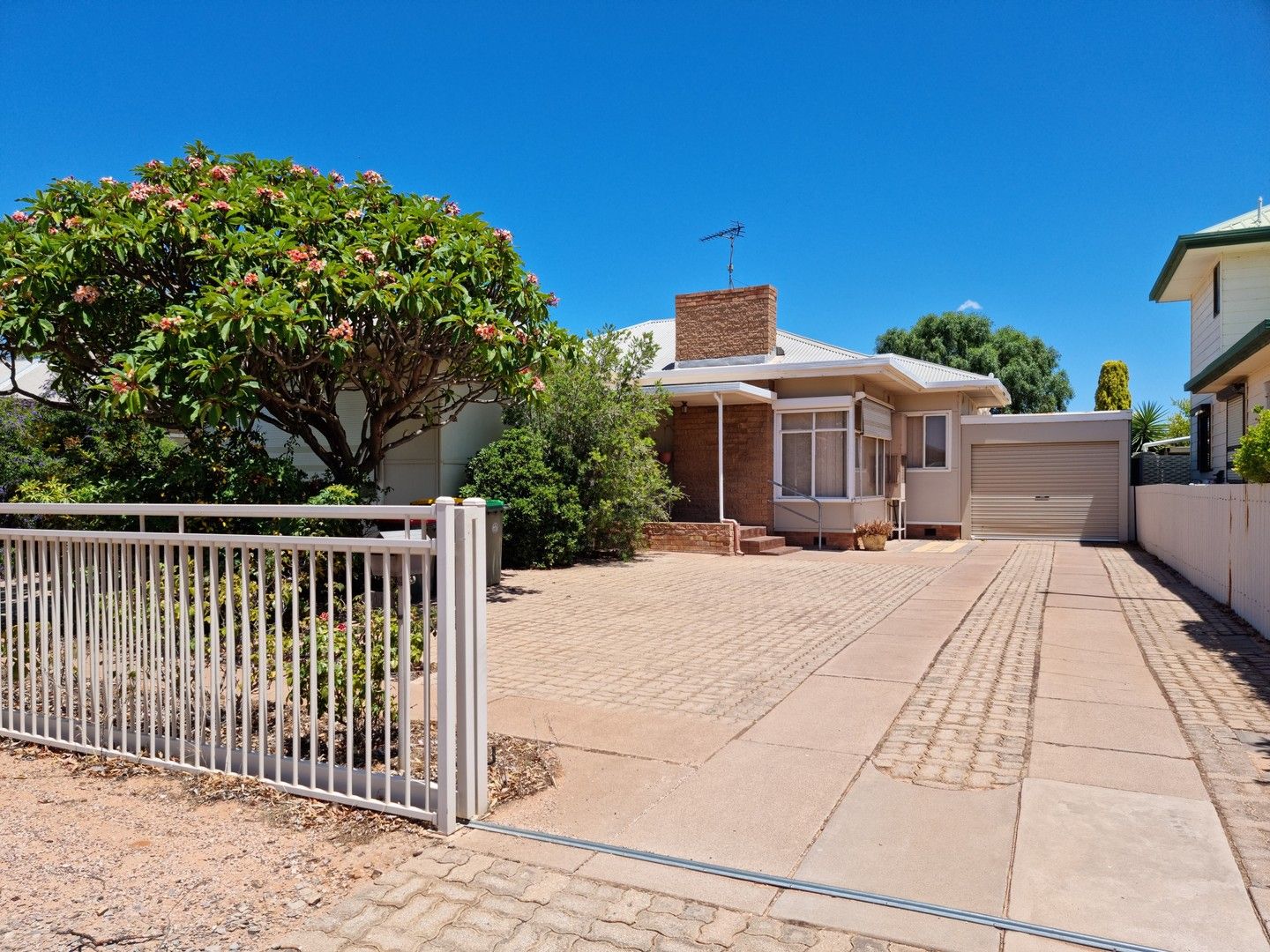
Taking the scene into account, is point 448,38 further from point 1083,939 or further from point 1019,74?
point 1083,939

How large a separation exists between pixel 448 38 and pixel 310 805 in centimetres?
1100

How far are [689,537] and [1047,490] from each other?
9.67 metres

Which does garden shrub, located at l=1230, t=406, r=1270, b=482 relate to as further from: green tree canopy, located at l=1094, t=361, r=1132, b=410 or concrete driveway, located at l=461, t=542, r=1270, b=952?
green tree canopy, located at l=1094, t=361, r=1132, b=410

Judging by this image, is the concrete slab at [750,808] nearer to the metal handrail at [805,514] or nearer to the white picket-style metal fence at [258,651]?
the white picket-style metal fence at [258,651]

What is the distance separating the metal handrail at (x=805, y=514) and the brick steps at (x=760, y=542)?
55 centimetres

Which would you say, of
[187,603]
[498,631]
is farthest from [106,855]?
[498,631]

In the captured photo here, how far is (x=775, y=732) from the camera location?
197 inches

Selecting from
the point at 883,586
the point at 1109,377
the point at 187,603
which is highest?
the point at 1109,377

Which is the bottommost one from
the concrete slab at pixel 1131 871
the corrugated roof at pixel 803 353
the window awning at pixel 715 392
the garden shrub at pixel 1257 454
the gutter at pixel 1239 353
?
the concrete slab at pixel 1131 871

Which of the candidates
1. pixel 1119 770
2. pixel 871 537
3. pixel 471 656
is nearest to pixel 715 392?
pixel 871 537

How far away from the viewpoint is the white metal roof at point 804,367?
16484 millimetres

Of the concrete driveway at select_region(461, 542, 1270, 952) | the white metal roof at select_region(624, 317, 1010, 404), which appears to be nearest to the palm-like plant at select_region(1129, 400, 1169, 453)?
the white metal roof at select_region(624, 317, 1010, 404)

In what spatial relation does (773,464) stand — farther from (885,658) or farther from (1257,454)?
(885,658)

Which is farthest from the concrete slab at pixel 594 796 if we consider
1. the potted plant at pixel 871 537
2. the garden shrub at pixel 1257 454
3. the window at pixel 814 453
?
the potted plant at pixel 871 537
